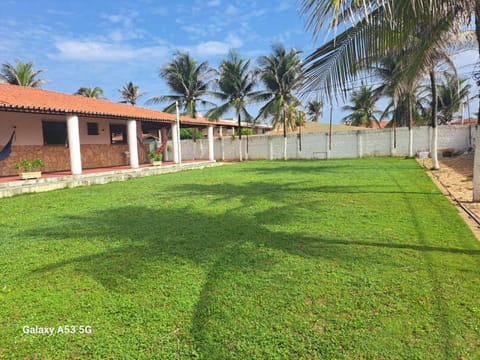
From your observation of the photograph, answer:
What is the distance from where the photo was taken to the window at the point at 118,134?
16.5 m

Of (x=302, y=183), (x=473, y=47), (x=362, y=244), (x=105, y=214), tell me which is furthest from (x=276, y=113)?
(x=362, y=244)

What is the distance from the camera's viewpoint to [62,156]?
14000 millimetres

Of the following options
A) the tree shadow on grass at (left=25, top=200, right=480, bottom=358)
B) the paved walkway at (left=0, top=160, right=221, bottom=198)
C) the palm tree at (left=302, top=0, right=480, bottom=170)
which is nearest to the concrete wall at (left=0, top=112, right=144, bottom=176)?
the paved walkway at (left=0, top=160, right=221, bottom=198)

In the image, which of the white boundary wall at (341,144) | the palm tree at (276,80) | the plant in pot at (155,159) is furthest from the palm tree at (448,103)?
the plant in pot at (155,159)

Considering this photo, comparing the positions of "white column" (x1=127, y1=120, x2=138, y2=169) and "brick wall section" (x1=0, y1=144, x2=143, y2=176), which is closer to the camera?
"brick wall section" (x1=0, y1=144, x2=143, y2=176)

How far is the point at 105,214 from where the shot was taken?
5.98 m

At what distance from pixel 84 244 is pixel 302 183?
6.61 m

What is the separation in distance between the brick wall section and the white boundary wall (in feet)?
31.7

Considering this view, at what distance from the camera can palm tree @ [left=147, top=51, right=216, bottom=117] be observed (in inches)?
985

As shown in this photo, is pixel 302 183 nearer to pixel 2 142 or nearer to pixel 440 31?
pixel 440 31

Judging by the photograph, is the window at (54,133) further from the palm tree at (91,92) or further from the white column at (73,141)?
the palm tree at (91,92)

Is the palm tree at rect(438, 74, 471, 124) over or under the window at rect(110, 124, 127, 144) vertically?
over

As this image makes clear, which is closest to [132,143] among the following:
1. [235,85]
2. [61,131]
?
[61,131]

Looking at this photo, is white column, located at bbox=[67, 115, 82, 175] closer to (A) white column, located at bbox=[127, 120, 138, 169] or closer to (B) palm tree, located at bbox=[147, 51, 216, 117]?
(A) white column, located at bbox=[127, 120, 138, 169]
